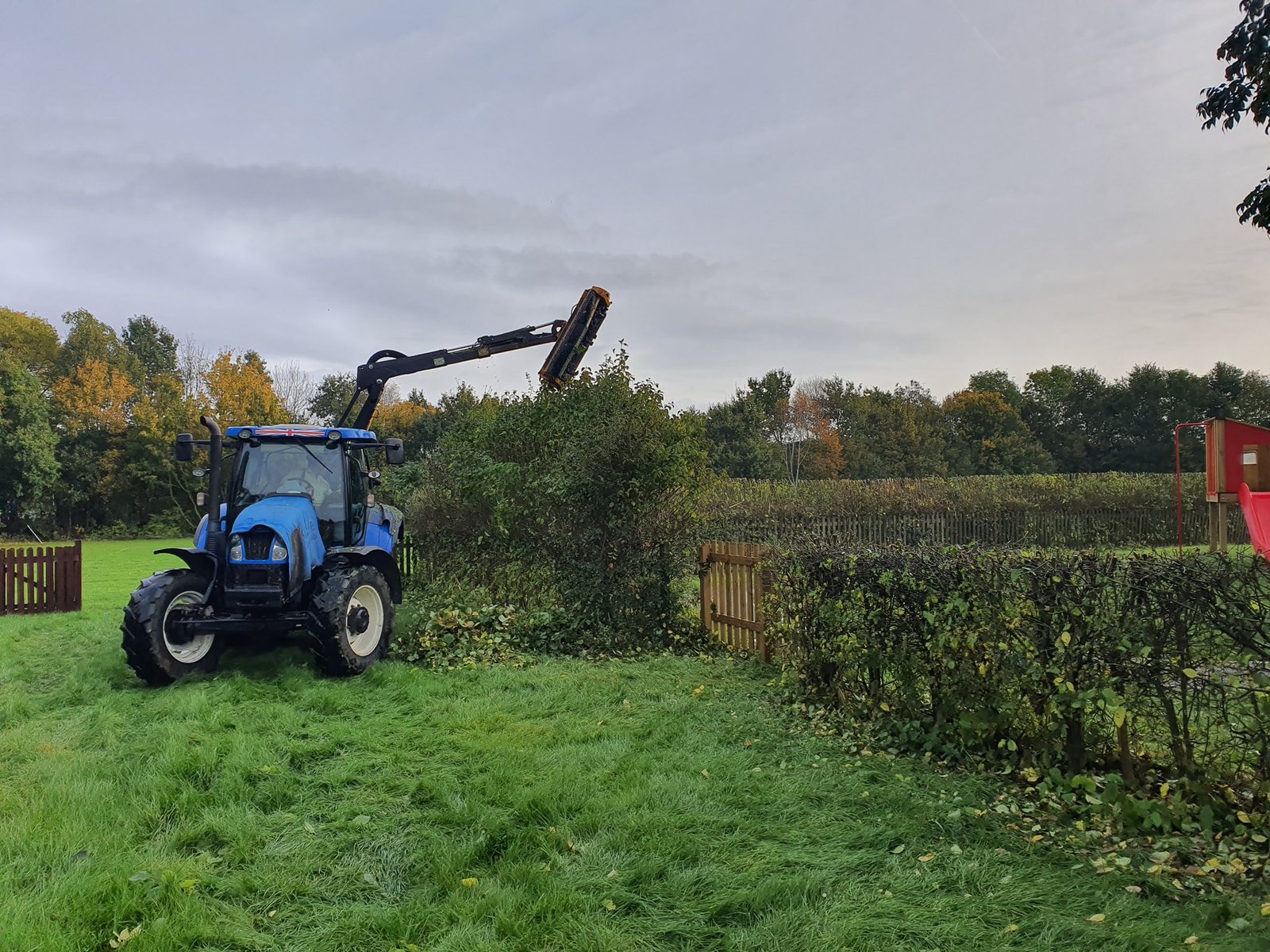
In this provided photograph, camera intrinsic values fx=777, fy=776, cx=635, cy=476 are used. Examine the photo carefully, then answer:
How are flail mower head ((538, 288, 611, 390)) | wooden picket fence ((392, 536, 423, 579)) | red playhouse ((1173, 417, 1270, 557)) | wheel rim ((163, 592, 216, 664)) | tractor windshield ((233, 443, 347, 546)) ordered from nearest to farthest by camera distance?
wheel rim ((163, 592, 216, 664))
tractor windshield ((233, 443, 347, 546))
flail mower head ((538, 288, 611, 390))
wooden picket fence ((392, 536, 423, 579))
red playhouse ((1173, 417, 1270, 557))

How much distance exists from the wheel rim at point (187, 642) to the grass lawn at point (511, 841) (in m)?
0.80

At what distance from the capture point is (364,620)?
288 inches

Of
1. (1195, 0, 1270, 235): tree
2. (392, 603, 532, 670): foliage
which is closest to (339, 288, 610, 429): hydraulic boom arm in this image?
(392, 603, 532, 670): foliage

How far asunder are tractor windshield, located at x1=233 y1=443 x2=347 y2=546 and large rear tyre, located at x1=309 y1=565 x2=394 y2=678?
83 centimetres

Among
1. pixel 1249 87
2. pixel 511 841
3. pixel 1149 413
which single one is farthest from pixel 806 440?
pixel 511 841

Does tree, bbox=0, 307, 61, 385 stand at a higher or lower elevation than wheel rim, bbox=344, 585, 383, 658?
Result: higher

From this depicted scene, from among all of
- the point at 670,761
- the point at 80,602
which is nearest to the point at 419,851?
the point at 670,761

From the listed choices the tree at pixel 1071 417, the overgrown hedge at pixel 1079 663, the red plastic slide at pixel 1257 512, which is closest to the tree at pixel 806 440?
the tree at pixel 1071 417

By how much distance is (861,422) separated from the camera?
1912 inches

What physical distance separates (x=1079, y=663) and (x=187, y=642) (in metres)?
6.88

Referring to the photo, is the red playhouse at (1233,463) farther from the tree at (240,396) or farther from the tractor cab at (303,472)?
the tree at (240,396)

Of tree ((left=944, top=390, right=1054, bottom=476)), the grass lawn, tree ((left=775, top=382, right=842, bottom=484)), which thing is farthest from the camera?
tree ((left=944, top=390, right=1054, bottom=476))

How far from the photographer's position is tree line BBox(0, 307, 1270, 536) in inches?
1398

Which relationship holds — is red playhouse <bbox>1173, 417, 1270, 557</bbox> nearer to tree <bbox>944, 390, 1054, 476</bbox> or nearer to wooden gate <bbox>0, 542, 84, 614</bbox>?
wooden gate <bbox>0, 542, 84, 614</bbox>
